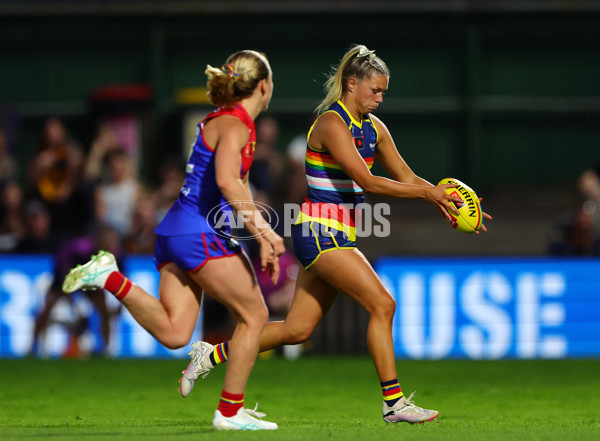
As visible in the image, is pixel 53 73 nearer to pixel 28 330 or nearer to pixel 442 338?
pixel 28 330

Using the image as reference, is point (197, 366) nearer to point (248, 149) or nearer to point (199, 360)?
point (199, 360)

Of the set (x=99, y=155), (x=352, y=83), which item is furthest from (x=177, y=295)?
(x=99, y=155)

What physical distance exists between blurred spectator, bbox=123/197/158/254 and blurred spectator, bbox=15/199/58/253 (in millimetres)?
928

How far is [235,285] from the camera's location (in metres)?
6.50

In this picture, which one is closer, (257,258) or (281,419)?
(281,419)

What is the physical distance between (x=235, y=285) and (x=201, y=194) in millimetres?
620

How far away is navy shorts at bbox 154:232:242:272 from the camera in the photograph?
6.57 metres

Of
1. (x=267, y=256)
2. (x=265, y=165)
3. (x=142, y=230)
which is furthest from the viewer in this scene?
(x=265, y=165)

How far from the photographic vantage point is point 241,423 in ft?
21.3

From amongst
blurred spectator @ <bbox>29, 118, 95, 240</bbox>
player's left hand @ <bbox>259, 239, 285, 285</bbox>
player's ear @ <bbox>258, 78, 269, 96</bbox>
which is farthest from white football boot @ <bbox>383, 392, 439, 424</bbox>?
blurred spectator @ <bbox>29, 118, 95, 240</bbox>

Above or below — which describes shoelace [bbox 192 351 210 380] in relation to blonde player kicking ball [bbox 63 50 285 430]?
below

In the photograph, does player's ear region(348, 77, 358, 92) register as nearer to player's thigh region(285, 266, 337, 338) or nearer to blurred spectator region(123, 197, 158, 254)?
player's thigh region(285, 266, 337, 338)

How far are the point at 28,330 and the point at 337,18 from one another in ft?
32.1

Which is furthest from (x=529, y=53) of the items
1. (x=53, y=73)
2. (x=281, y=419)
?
(x=281, y=419)
